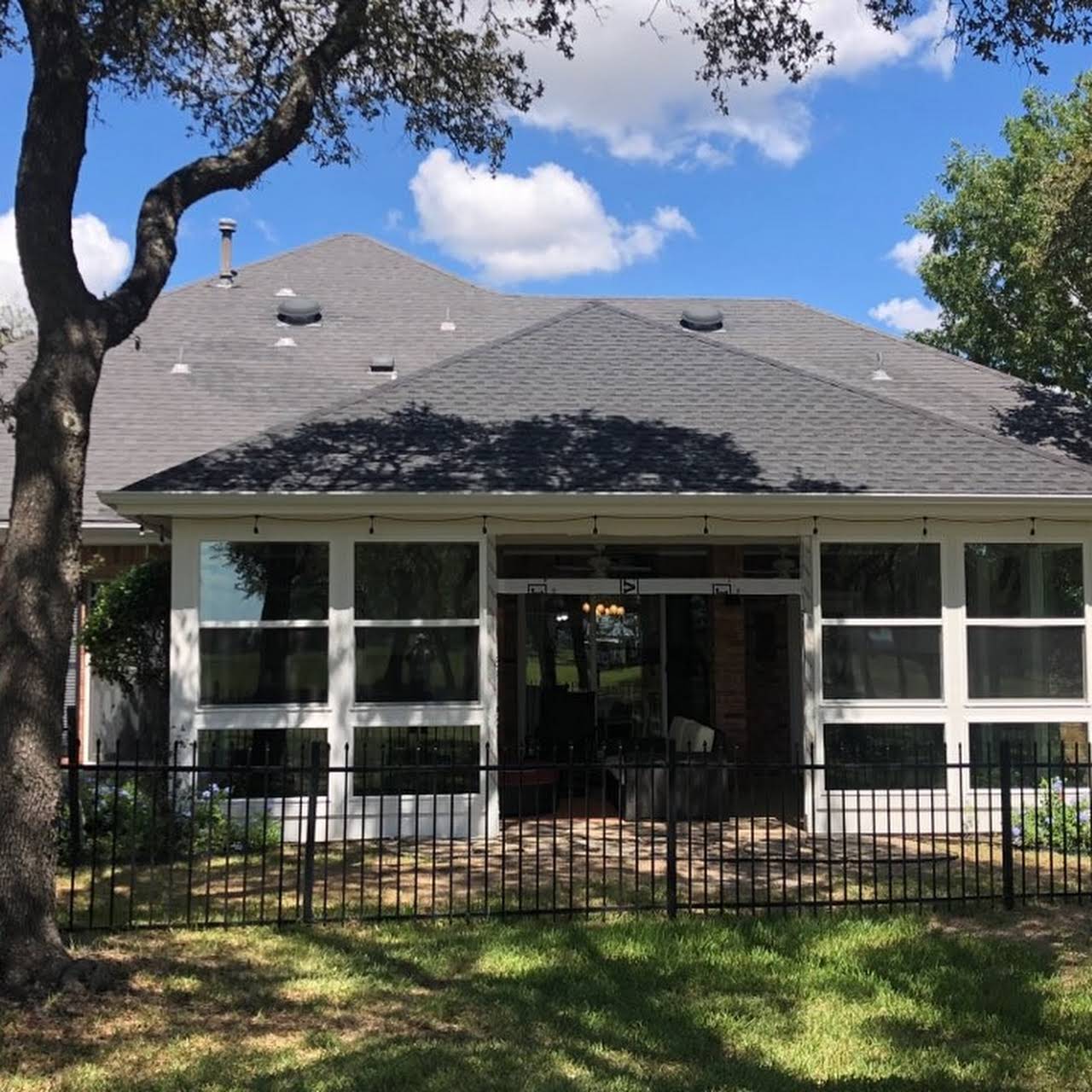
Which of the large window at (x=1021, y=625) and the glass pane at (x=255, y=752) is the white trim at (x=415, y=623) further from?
the large window at (x=1021, y=625)

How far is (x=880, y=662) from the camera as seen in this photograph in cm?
1059

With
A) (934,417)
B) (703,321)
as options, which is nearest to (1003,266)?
(703,321)

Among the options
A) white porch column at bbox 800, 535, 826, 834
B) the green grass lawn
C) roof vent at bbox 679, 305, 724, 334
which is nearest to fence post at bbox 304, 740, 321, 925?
the green grass lawn

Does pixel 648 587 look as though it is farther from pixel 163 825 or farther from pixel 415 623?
pixel 163 825

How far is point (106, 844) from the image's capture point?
362 inches

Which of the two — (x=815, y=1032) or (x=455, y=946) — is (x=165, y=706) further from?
(x=815, y=1032)

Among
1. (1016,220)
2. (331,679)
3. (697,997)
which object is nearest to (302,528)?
(331,679)

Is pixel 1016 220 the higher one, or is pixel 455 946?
pixel 1016 220

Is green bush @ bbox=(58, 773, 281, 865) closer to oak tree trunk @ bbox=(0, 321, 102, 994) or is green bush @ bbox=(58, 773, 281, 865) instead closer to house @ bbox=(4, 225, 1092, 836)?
house @ bbox=(4, 225, 1092, 836)

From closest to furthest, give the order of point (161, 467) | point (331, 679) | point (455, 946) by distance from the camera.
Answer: point (455, 946) < point (331, 679) < point (161, 467)

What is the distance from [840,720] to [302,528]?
5.13 meters

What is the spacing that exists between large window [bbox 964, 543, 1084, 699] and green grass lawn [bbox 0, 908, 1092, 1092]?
369cm

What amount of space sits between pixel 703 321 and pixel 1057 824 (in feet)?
31.0

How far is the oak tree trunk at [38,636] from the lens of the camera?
5727 millimetres
